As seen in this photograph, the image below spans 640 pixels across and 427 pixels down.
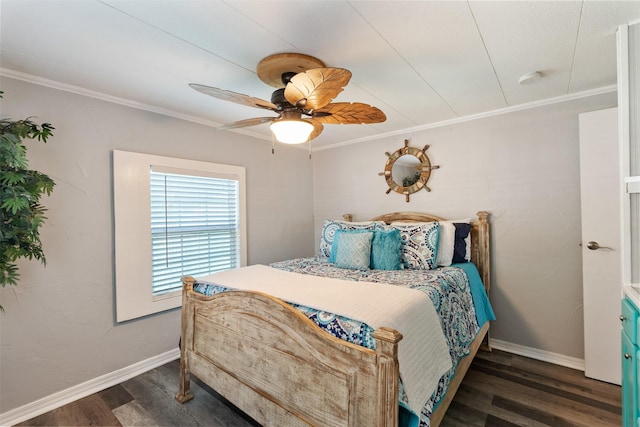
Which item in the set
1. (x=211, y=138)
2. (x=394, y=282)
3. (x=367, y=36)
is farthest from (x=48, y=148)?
(x=394, y=282)

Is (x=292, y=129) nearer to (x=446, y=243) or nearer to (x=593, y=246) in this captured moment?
(x=446, y=243)

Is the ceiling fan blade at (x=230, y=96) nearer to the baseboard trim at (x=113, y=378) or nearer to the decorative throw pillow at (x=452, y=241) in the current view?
the decorative throw pillow at (x=452, y=241)

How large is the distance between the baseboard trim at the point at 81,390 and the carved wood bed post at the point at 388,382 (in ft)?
7.43

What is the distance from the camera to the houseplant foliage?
60.6 inches

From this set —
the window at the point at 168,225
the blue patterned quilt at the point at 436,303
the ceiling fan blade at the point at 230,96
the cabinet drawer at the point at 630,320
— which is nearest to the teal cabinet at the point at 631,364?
the cabinet drawer at the point at 630,320

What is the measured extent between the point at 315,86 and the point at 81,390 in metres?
2.71

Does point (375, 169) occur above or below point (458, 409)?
above

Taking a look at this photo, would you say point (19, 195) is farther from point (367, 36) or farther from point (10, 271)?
point (367, 36)

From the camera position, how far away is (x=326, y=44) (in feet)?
5.33

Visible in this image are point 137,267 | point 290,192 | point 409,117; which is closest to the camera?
point 137,267

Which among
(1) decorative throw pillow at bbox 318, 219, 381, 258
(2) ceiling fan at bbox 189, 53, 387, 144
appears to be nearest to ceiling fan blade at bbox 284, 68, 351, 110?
(2) ceiling fan at bbox 189, 53, 387, 144

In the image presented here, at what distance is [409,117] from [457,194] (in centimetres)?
93

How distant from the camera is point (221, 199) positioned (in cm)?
311

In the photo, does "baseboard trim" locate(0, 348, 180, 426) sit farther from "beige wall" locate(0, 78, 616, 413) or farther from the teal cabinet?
the teal cabinet
